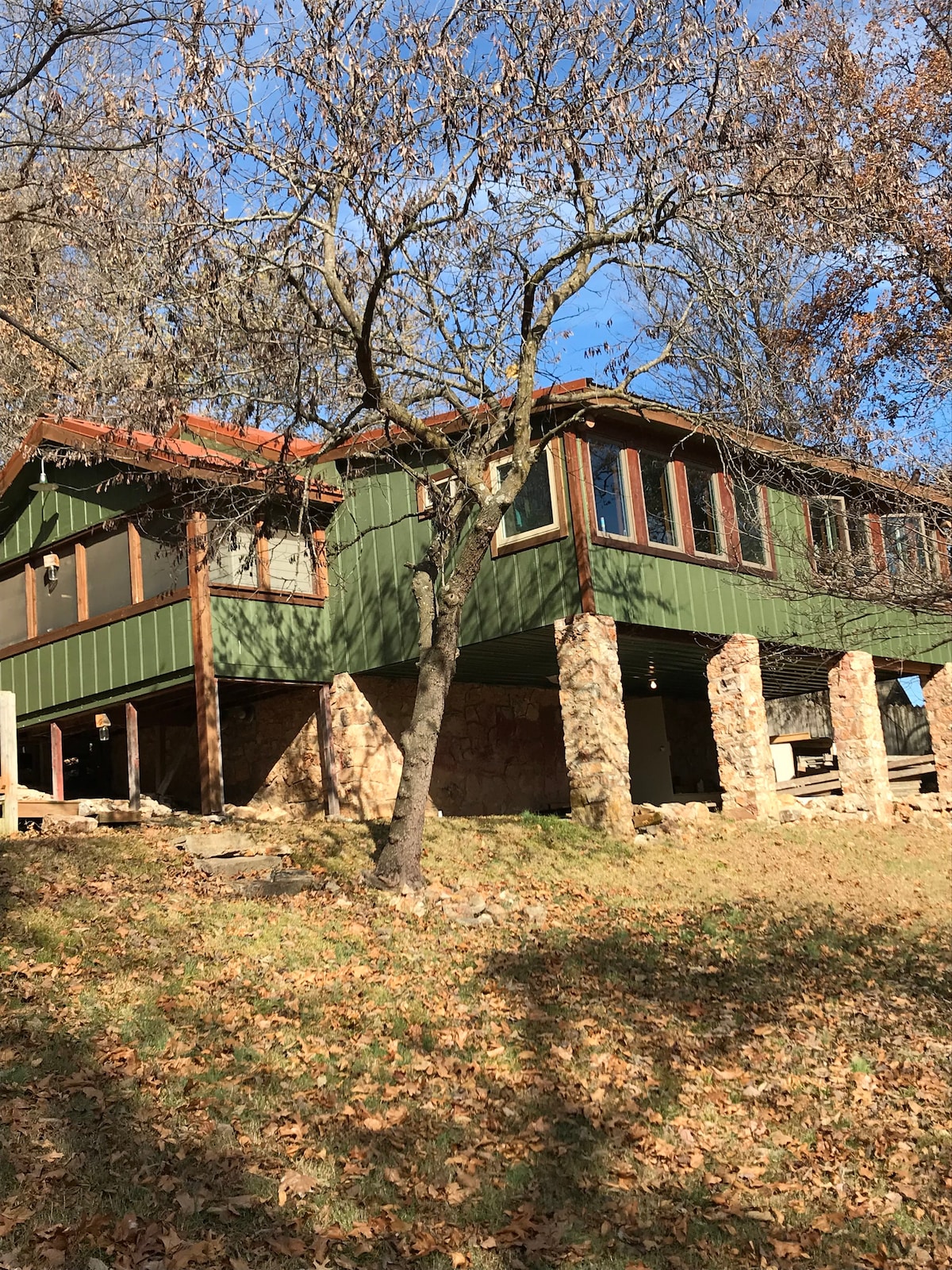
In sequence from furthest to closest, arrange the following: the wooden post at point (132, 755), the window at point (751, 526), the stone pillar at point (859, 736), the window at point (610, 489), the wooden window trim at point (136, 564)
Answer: the stone pillar at point (859, 736) → the window at point (751, 526) → the wooden window trim at point (136, 564) → the wooden post at point (132, 755) → the window at point (610, 489)

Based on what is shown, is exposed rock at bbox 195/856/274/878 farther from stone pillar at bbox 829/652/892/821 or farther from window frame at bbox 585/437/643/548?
stone pillar at bbox 829/652/892/821

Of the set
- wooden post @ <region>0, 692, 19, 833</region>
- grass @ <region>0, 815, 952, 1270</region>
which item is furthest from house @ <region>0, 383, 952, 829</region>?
grass @ <region>0, 815, 952, 1270</region>

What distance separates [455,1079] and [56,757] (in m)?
12.0

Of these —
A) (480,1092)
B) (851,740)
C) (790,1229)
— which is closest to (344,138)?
(480,1092)

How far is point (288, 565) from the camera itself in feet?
55.7

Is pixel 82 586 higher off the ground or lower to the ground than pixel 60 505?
lower

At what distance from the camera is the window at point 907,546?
40.5ft

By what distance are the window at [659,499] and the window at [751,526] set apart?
1540 mm

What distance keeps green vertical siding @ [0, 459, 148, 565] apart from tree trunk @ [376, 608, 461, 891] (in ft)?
21.8

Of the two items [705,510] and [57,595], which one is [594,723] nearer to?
[705,510]

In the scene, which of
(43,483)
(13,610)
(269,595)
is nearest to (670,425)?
(269,595)

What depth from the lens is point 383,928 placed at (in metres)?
9.93

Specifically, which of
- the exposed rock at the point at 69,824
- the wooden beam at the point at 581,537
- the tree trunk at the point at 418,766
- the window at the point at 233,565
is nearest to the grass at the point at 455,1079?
the tree trunk at the point at 418,766

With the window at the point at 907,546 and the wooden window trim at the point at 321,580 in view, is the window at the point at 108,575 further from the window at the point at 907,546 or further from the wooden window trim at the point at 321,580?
the window at the point at 907,546
